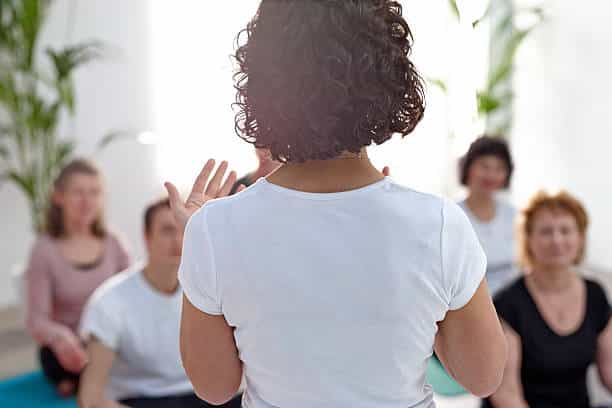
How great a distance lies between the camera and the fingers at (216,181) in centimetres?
102

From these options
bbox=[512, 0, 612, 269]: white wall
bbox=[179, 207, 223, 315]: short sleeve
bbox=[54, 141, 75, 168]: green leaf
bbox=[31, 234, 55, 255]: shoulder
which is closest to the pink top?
bbox=[31, 234, 55, 255]: shoulder

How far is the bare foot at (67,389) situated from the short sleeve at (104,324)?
706 millimetres

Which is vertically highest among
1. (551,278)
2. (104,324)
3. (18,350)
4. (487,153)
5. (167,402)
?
(487,153)

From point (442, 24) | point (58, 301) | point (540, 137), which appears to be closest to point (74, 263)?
point (58, 301)

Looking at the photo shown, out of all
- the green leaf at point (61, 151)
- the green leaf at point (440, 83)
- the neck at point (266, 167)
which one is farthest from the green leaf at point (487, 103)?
the neck at point (266, 167)

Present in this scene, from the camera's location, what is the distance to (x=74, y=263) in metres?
2.81

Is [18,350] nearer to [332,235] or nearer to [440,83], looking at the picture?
[440,83]

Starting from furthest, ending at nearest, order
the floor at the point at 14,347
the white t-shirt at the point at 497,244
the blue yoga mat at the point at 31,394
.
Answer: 1. the floor at the point at 14,347
2. the white t-shirt at the point at 497,244
3. the blue yoga mat at the point at 31,394

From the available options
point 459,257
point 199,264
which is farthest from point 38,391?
point 459,257

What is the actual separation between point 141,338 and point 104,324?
11 centimetres

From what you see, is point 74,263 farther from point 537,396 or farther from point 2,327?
point 537,396

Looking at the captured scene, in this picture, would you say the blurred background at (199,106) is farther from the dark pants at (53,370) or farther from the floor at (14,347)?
the dark pants at (53,370)

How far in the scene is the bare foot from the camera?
8.59ft

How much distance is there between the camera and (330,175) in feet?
2.79
